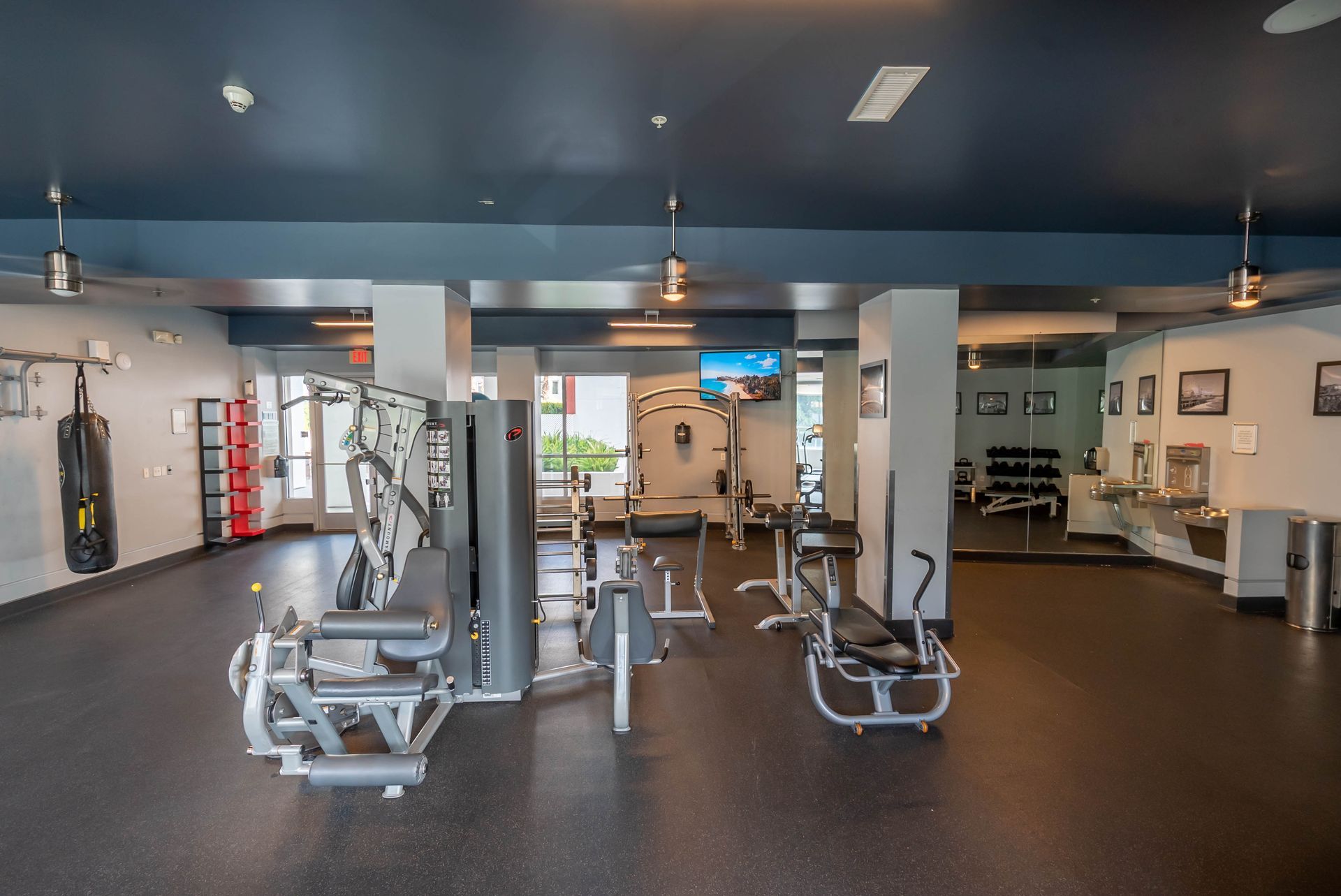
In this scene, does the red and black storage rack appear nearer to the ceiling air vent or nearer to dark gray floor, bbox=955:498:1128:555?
the ceiling air vent

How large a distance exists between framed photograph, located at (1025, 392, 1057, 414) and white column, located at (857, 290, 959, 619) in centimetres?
318

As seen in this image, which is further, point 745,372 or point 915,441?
point 745,372

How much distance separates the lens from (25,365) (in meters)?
5.11

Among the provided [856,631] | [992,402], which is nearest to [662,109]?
[856,631]

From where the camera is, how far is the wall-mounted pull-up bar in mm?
4867

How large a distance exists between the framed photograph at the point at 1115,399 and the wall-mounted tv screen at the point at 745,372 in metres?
3.80

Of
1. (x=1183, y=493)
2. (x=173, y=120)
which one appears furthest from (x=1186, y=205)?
(x=173, y=120)

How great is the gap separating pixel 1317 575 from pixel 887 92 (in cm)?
531

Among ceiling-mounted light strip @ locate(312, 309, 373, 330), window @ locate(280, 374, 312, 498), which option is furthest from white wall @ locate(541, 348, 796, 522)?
window @ locate(280, 374, 312, 498)

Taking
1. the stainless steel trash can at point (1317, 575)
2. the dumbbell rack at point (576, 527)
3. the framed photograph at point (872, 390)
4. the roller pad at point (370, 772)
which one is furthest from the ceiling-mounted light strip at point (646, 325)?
the stainless steel trash can at point (1317, 575)

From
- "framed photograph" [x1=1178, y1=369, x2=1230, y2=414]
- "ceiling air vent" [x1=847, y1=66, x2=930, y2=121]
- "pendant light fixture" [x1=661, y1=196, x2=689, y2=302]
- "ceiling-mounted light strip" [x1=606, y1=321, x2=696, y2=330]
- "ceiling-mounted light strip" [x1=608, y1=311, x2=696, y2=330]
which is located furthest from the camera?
"ceiling-mounted light strip" [x1=606, y1=321, x2=696, y2=330]

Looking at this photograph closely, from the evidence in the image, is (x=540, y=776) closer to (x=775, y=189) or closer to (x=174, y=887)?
(x=174, y=887)

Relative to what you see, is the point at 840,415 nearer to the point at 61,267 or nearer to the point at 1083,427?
the point at 1083,427

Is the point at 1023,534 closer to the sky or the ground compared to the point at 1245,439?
closer to the ground
